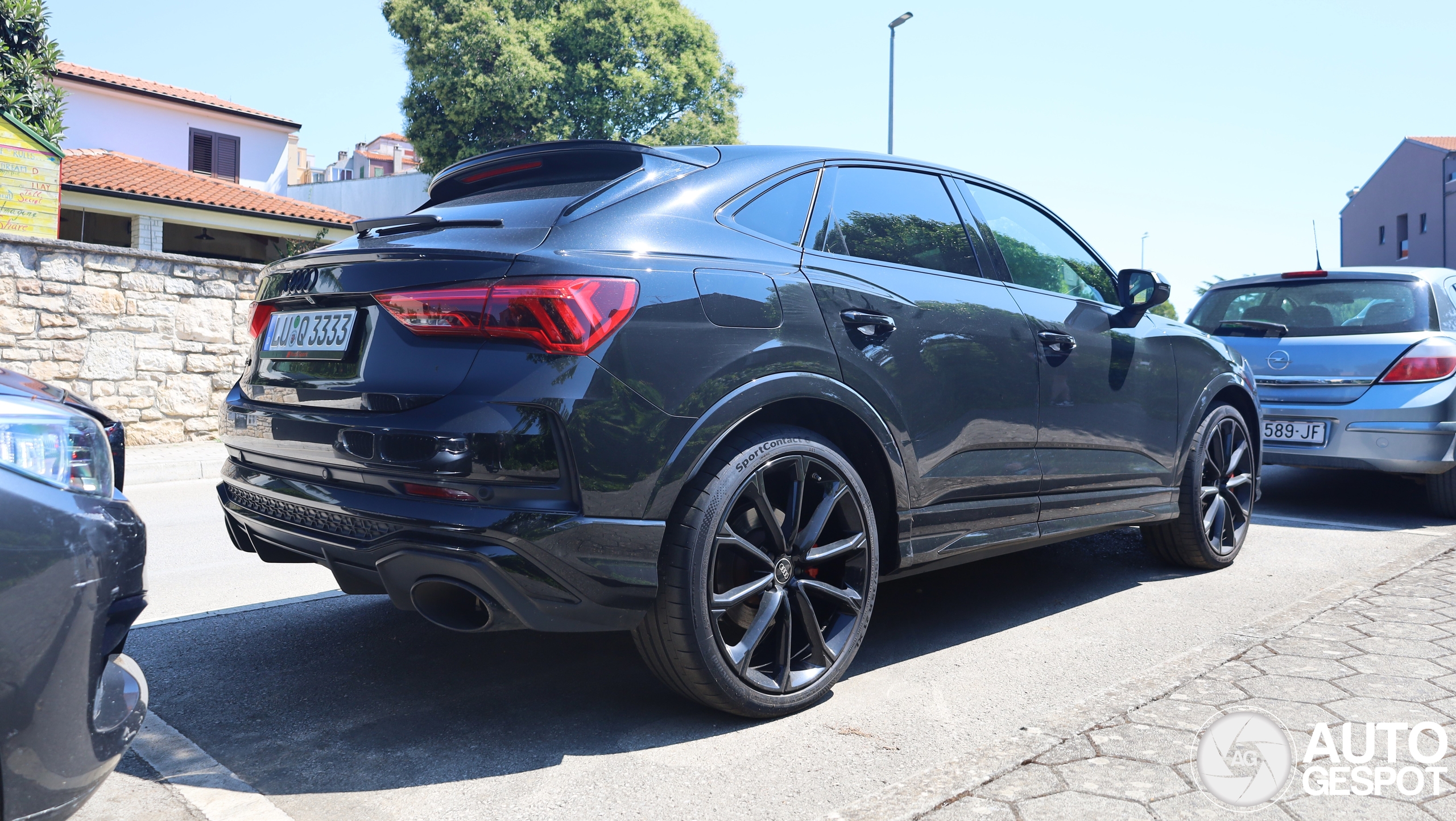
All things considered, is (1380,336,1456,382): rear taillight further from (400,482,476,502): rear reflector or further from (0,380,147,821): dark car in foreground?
(0,380,147,821): dark car in foreground

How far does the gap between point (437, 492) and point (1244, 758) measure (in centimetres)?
212

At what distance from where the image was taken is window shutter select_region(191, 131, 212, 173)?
31561 mm

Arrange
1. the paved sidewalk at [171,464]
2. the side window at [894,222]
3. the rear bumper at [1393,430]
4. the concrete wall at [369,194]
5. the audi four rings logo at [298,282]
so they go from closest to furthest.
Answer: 1. the audi four rings logo at [298,282]
2. the side window at [894,222]
3. the rear bumper at [1393,430]
4. the paved sidewalk at [171,464]
5. the concrete wall at [369,194]

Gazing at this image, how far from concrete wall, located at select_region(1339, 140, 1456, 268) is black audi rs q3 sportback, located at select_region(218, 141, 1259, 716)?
5218 cm

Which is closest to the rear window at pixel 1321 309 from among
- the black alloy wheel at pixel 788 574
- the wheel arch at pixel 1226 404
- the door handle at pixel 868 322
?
the wheel arch at pixel 1226 404

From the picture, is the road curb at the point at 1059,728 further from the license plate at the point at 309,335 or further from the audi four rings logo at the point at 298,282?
the audi four rings logo at the point at 298,282

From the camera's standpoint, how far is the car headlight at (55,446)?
1.67m

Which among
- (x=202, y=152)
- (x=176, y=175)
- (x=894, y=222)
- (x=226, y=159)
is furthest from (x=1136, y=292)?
(x=226, y=159)

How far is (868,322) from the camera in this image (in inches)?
119

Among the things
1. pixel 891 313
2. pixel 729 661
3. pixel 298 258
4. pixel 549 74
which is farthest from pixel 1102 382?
pixel 549 74

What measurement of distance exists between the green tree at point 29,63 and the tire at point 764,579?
16.9 m

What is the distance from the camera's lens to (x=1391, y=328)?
20.7 ft

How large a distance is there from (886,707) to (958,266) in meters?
1.56

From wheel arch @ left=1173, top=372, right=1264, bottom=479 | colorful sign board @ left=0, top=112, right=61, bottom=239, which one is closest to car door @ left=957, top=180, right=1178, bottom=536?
wheel arch @ left=1173, top=372, right=1264, bottom=479
